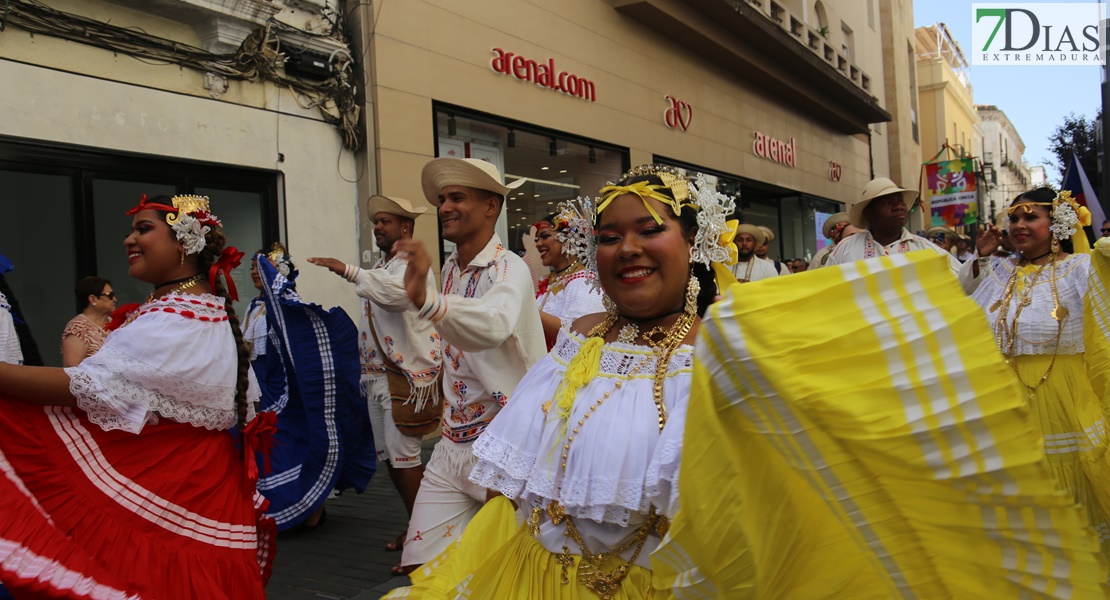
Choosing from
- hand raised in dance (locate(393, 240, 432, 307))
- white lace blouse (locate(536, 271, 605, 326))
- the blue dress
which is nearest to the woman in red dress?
hand raised in dance (locate(393, 240, 432, 307))

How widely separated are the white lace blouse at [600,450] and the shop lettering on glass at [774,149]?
1806 cm

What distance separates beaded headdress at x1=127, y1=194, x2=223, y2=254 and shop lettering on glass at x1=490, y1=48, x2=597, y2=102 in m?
7.78

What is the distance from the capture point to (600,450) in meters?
2.15

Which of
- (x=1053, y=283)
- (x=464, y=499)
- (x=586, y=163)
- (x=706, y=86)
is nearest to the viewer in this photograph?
(x=464, y=499)

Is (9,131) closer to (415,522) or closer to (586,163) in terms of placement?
(415,522)

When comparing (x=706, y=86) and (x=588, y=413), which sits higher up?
(x=706, y=86)

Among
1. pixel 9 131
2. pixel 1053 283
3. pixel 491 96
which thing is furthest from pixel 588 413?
pixel 491 96

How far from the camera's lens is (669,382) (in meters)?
2.21

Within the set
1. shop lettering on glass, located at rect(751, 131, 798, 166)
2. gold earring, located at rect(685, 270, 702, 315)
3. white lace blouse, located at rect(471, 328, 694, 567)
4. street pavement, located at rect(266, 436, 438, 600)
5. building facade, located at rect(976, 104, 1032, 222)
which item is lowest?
street pavement, located at rect(266, 436, 438, 600)

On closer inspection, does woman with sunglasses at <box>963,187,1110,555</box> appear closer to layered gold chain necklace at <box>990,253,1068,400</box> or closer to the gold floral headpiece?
layered gold chain necklace at <box>990,253,1068,400</box>

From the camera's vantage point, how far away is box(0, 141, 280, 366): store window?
6.87 meters

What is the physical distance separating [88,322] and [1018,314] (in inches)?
255

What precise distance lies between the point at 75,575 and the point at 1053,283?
537cm

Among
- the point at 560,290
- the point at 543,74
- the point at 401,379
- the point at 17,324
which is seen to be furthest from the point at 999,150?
the point at 17,324
